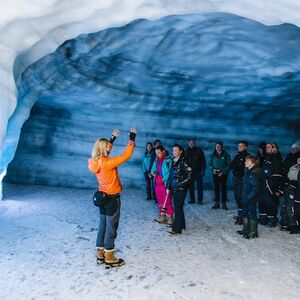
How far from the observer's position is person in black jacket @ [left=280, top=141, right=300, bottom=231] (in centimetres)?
602

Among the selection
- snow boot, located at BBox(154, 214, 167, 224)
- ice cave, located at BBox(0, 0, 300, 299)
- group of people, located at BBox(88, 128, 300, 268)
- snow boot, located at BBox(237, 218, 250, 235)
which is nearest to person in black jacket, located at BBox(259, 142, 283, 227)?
group of people, located at BBox(88, 128, 300, 268)

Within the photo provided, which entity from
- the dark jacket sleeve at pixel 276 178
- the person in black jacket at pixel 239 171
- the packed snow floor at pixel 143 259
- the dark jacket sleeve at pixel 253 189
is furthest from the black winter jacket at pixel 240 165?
the dark jacket sleeve at pixel 253 189

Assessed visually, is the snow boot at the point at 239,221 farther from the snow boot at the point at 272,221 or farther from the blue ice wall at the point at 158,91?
the blue ice wall at the point at 158,91

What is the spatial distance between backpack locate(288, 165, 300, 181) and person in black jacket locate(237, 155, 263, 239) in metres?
0.75

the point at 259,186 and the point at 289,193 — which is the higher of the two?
the point at 259,186

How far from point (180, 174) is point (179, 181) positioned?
0.12 metres

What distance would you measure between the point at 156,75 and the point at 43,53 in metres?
2.92

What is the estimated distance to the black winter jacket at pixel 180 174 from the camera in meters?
5.64

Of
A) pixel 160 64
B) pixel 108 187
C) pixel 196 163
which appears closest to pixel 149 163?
pixel 196 163

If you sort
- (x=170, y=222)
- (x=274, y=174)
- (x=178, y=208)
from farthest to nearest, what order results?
(x=170, y=222), (x=274, y=174), (x=178, y=208)

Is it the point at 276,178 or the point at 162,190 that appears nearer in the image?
the point at 276,178

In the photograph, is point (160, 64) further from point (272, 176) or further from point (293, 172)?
point (293, 172)

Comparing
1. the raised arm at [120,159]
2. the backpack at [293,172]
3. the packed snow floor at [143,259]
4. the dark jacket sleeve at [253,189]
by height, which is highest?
the raised arm at [120,159]

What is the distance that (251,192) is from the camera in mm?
5469
